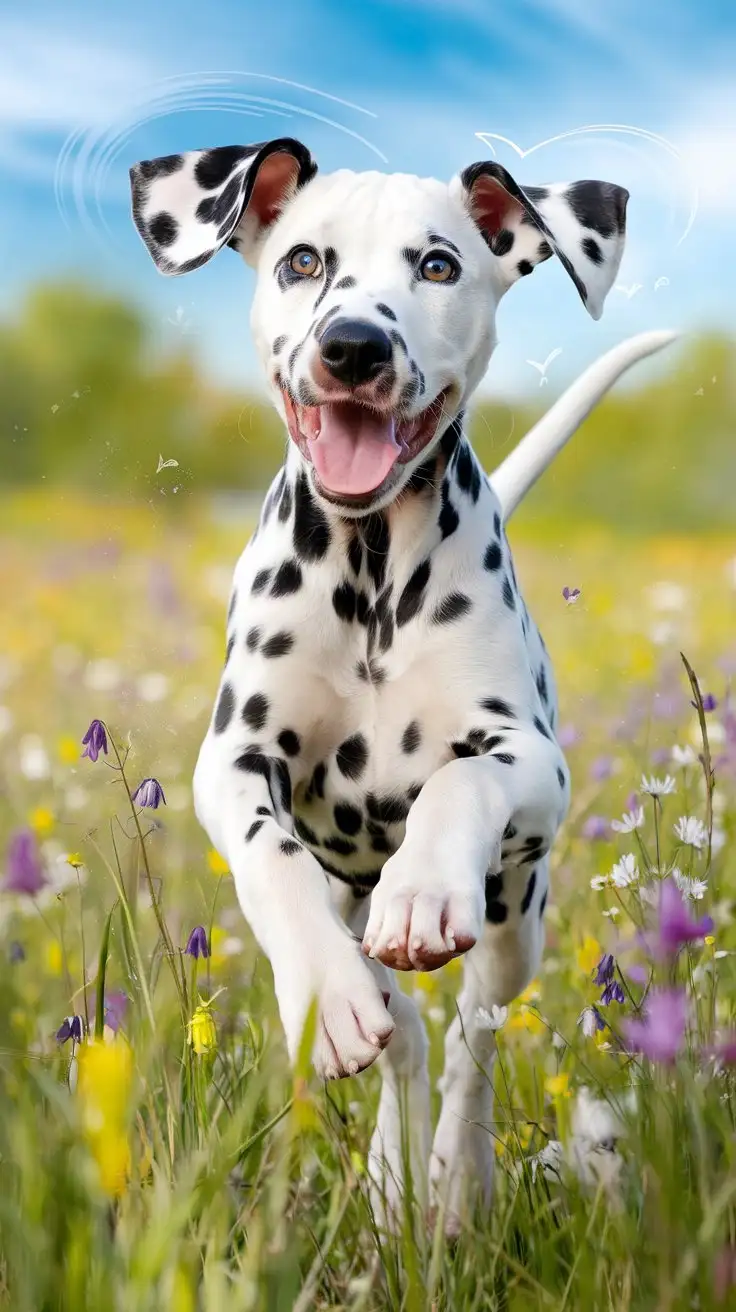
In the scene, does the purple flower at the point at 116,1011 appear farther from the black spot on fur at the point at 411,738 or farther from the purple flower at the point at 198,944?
the black spot on fur at the point at 411,738

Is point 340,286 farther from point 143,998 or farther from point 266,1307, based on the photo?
point 266,1307

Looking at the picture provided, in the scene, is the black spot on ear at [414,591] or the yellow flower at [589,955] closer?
the black spot on ear at [414,591]

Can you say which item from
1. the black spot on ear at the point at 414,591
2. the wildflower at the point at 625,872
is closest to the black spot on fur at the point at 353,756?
the black spot on ear at the point at 414,591

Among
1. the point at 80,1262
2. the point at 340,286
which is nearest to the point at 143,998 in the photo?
the point at 80,1262

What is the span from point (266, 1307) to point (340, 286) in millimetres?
2141

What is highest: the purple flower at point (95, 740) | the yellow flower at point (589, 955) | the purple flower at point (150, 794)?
the purple flower at point (95, 740)

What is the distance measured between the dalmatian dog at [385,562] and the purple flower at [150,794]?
0.15 meters

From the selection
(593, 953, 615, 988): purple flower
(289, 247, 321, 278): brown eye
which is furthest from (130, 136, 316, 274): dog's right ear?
(593, 953, 615, 988): purple flower

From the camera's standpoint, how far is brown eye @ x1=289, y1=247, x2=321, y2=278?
3.37m

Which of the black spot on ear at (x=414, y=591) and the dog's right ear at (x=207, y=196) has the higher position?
the dog's right ear at (x=207, y=196)

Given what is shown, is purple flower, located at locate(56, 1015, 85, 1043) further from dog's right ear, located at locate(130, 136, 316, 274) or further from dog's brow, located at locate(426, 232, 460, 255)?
dog's brow, located at locate(426, 232, 460, 255)

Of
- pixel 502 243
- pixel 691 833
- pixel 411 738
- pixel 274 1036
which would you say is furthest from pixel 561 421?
pixel 274 1036

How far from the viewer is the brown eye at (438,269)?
3.34 m

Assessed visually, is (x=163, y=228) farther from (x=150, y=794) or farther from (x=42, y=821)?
(x=42, y=821)
